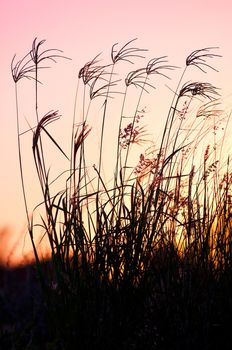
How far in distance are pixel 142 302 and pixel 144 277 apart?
0.15m

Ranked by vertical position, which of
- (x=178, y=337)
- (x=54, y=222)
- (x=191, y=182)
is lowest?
(x=178, y=337)

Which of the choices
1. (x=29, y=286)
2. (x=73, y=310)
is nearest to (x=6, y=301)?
(x=29, y=286)

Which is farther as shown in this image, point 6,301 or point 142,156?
point 6,301

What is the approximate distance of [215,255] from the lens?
171 inches

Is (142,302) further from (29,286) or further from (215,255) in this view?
(29,286)

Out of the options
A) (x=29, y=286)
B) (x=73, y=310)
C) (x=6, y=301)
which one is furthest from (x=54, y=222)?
(x=6, y=301)

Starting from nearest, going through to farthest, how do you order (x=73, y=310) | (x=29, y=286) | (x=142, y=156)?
(x=73, y=310) < (x=142, y=156) < (x=29, y=286)

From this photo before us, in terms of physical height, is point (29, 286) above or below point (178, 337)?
above

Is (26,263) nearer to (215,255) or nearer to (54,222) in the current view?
(54,222)

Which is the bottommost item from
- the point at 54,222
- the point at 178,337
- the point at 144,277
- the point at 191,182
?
the point at 178,337

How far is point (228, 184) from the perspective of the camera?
4.59 meters

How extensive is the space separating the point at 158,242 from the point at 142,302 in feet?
1.07

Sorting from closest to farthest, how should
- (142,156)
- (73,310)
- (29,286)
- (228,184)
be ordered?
(73,310) → (142,156) → (228,184) → (29,286)

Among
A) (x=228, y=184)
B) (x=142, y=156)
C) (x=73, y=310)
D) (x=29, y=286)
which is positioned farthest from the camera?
(x=29, y=286)
